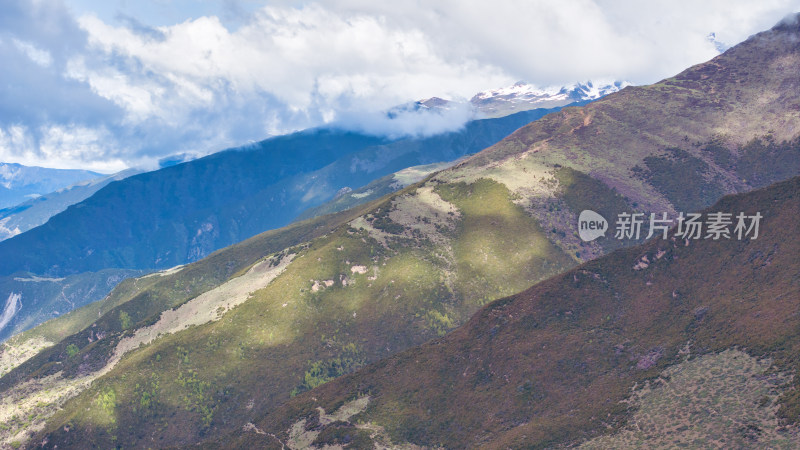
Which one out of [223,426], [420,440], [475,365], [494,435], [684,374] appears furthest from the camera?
[223,426]

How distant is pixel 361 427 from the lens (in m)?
134

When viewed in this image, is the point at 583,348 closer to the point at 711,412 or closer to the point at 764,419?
the point at 711,412

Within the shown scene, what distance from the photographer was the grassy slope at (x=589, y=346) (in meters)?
104

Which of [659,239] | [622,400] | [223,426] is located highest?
[659,239]

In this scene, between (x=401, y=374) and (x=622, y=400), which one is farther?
(x=401, y=374)

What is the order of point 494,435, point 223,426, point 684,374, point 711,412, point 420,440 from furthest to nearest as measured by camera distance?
point 223,426, point 420,440, point 494,435, point 684,374, point 711,412

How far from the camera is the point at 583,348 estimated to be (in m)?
132

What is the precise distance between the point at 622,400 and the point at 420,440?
46.5m

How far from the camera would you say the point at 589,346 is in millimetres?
131375

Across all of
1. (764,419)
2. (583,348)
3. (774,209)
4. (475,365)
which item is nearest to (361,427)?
(475,365)

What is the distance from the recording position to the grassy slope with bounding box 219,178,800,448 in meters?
104

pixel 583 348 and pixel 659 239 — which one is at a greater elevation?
pixel 659 239

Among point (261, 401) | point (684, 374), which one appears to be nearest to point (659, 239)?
point (684, 374)

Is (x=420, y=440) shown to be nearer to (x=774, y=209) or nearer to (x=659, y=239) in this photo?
(x=659, y=239)
